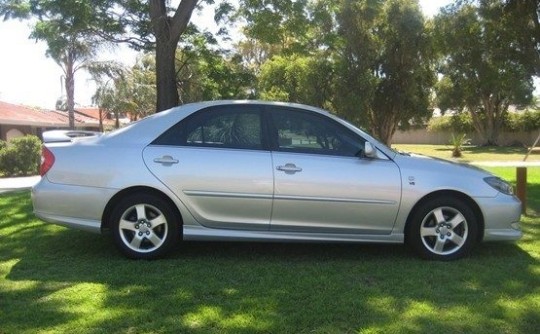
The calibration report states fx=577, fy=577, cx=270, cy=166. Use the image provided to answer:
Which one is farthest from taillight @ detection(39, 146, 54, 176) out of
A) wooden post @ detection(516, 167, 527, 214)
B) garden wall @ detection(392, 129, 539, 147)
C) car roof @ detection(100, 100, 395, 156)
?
garden wall @ detection(392, 129, 539, 147)

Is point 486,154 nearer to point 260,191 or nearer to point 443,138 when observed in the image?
point 443,138

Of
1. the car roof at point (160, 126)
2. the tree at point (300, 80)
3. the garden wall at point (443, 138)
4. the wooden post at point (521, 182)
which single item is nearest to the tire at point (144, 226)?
the car roof at point (160, 126)

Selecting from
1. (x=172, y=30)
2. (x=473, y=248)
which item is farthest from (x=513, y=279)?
(x=172, y=30)

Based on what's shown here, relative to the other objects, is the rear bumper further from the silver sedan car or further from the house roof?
the house roof

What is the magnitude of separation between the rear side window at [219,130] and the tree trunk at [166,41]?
16.3 ft

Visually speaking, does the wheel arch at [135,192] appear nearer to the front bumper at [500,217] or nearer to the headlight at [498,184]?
the front bumper at [500,217]

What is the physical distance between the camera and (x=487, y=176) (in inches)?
224

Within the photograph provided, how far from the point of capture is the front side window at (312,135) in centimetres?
554

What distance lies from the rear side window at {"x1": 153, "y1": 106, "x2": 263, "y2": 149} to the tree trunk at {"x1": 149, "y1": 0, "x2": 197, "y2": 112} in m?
4.97

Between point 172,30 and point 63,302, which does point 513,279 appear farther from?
point 172,30

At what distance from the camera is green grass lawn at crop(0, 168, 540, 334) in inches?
152

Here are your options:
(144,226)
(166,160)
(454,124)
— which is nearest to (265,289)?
(144,226)

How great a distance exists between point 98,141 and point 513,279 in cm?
399

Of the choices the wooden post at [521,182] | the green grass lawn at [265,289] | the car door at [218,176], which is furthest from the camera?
the wooden post at [521,182]
